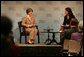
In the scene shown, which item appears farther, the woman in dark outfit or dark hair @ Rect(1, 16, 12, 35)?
the woman in dark outfit

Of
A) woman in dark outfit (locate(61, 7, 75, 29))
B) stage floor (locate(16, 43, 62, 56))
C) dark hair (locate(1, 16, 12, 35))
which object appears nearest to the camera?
dark hair (locate(1, 16, 12, 35))

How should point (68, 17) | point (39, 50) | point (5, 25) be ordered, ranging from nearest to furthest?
point (5, 25), point (39, 50), point (68, 17)

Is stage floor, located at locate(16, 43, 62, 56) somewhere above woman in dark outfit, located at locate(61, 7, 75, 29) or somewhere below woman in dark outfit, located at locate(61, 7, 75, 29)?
below

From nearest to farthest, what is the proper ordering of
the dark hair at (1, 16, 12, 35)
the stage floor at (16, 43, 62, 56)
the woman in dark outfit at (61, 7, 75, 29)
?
the dark hair at (1, 16, 12, 35) < the stage floor at (16, 43, 62, 56) < the woman in dark outfit at (61, 7, 75, 29)

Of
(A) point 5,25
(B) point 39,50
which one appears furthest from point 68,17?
(A) point 5,25

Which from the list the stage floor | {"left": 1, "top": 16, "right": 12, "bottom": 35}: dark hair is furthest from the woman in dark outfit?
{"left": 1, "top": 16, "right": 12, "bottom": 35}: dark hair

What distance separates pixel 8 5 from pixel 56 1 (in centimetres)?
197

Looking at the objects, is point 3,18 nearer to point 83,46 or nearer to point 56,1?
point 83,46

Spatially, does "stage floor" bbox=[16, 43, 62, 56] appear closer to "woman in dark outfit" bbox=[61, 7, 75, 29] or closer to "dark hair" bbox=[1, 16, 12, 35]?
"woman in dark outfit" bbox=[61, 7, 75, 29]

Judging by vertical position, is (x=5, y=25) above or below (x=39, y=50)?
above

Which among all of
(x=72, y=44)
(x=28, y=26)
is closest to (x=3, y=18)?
(x=72, y=44)

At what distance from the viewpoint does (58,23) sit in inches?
351

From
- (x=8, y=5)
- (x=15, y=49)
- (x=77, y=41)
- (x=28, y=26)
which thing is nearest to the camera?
(x=15, y=49)

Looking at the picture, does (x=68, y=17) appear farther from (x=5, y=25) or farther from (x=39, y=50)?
(x=5, y=25)
